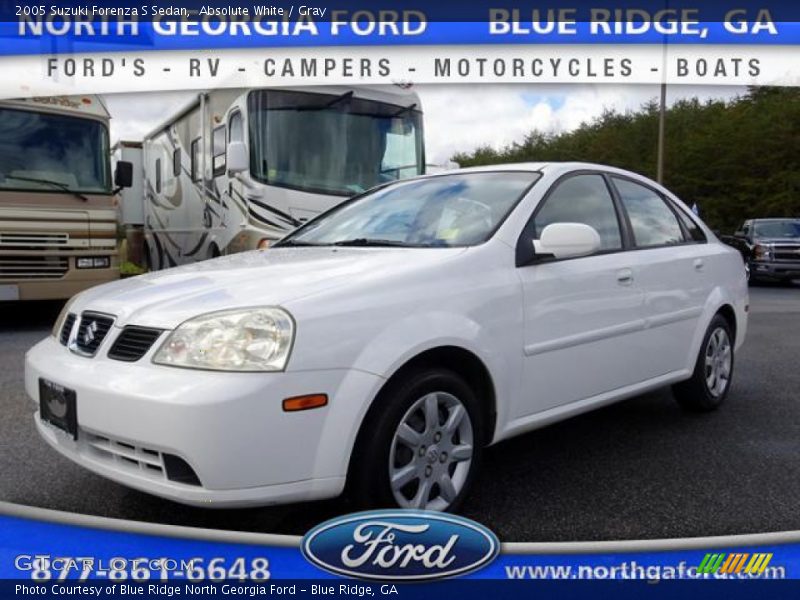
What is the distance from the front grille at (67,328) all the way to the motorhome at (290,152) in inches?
184

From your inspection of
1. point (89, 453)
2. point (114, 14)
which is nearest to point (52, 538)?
point (89, 453)

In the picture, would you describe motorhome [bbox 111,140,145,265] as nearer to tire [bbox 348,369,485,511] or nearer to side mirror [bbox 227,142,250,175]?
side mirror [bbox 227,142,250,175]

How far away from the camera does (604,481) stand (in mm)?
3305

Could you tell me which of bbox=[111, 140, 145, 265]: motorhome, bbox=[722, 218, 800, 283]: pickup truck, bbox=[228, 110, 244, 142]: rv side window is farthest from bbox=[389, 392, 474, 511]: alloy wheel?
bbox=[722, 218, 800, 283]: pickup truck

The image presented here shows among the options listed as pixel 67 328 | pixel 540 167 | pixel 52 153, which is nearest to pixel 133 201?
pixel 52 153

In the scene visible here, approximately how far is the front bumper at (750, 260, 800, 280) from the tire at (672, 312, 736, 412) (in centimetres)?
1287

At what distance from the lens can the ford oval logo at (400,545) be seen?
7.68 ft

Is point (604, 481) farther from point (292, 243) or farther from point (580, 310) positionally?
point (292, 243)

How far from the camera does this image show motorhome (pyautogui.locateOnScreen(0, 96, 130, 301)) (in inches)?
310

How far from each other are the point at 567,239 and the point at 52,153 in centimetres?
715

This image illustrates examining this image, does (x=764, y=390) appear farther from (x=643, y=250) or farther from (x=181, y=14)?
(x=181, y=14)

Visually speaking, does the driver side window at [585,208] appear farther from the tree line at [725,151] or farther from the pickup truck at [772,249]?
the tree line at [725,151]

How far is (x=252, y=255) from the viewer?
3529mm

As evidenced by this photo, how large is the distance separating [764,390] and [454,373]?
134 inches
